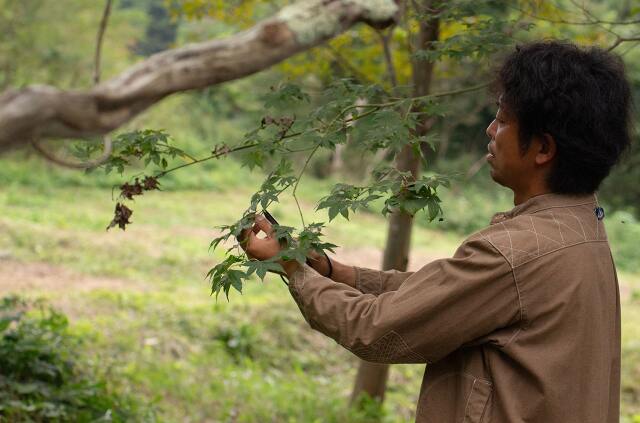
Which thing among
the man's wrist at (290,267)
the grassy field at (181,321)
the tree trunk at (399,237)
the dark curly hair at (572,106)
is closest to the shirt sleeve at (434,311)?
the man's wrist at (290,267)

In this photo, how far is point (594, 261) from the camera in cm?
167

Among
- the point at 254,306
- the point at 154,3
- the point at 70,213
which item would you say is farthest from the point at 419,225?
the point at 154,3

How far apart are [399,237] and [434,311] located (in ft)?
10.3

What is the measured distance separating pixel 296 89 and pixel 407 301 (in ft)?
3.97

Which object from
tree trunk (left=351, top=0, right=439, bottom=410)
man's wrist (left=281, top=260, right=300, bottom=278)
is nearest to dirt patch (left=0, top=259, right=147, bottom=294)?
tree trunk (left=351, top=0, right=439, bottom=410)

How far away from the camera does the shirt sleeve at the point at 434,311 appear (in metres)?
1.60

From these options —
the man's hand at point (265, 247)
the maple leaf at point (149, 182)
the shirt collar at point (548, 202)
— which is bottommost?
the man's hand at point (265, 247)

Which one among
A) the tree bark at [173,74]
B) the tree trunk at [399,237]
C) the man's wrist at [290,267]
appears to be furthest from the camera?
the tree trunk at [399,237]

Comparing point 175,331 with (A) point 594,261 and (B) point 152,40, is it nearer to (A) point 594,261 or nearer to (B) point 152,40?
(A) point 594,261

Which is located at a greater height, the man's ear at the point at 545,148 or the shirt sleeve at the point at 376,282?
the man's ear at the point at 545,148

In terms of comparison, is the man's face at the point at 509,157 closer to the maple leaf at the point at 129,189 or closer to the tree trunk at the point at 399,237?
the maple leaf at the point at 129,189

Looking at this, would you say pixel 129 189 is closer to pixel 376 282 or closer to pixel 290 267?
pixel 290 267

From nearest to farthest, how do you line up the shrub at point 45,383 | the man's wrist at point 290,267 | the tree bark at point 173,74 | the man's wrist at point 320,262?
the tree bark at point 173,74, the man's wrist at point 290,267, the man's wrist at point 320,262, the shrub at point 45,383

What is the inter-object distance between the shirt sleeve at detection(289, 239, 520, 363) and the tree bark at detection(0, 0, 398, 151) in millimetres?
610
